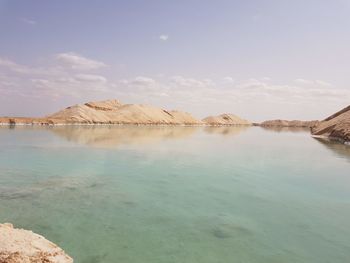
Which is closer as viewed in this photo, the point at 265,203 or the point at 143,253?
the point at 143,253

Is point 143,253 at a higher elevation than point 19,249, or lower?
lower

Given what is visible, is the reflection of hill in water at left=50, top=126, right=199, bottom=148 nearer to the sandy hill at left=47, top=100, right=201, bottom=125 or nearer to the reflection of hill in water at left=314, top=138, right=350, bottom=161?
the reflection of hill in water at left=314, top=138, right=350, bottom=161

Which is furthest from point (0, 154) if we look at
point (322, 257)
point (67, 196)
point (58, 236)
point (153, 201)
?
point (322, 257)

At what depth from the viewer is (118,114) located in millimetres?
120125

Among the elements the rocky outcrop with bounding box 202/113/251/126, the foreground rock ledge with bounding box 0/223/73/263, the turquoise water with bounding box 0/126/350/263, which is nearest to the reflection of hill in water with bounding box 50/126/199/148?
the turquoise water with bounding box 0/126/350/263

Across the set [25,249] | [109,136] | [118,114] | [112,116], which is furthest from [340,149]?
[118,114]

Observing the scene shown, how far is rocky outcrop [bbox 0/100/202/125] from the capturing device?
87.6 metres

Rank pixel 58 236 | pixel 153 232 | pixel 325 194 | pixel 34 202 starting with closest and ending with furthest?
pixel 58 236
pixel 153 232
pixel 34 202
pixel 325 194

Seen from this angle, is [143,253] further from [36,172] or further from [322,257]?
[36,172]

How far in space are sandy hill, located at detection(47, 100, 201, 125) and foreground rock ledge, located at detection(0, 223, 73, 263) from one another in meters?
87.1

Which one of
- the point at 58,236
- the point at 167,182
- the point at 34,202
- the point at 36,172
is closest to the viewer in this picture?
the point at 58,236

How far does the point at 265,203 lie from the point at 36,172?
11.4 meters

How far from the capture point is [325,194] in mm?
14508

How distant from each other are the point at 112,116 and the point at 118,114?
512 centimetres
